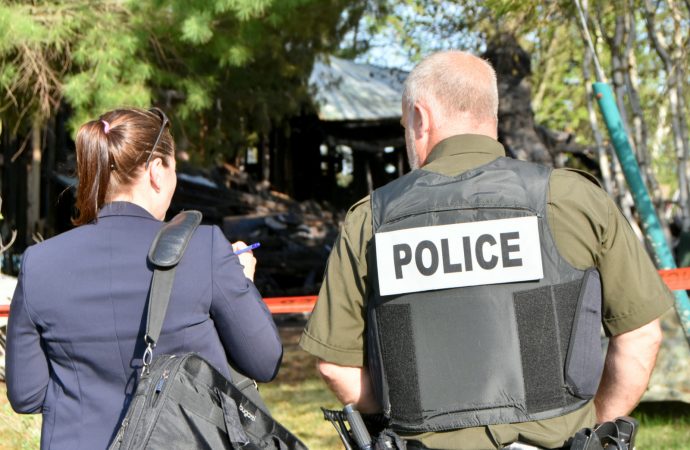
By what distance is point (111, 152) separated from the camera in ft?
6.96

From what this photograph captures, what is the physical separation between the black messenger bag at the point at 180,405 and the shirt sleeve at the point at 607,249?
789mm

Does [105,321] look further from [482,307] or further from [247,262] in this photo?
[482,307]

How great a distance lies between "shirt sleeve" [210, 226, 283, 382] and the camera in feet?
6.78

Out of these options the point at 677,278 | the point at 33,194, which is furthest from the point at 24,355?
the point at 33,194

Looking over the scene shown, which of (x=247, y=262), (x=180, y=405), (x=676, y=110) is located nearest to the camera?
(x=180, y=405)

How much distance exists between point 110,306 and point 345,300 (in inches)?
21.5

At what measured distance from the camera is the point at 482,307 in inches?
79.3

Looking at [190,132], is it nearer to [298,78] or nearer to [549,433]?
[298,78]

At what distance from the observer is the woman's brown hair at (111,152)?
6.97 ft

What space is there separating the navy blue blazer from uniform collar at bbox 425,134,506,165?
1.83 ft

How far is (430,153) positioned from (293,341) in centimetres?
996

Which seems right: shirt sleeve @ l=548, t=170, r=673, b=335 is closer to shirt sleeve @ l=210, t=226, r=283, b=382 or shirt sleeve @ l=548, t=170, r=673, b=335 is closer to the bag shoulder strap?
shirt sleeve @ l=210, t=226, r=283, b=382

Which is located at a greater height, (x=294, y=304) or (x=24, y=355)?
(x=24, y=355)

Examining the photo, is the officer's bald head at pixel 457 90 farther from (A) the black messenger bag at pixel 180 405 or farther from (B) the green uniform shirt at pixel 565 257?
(A) the black messenger bag at pixel 180 405
